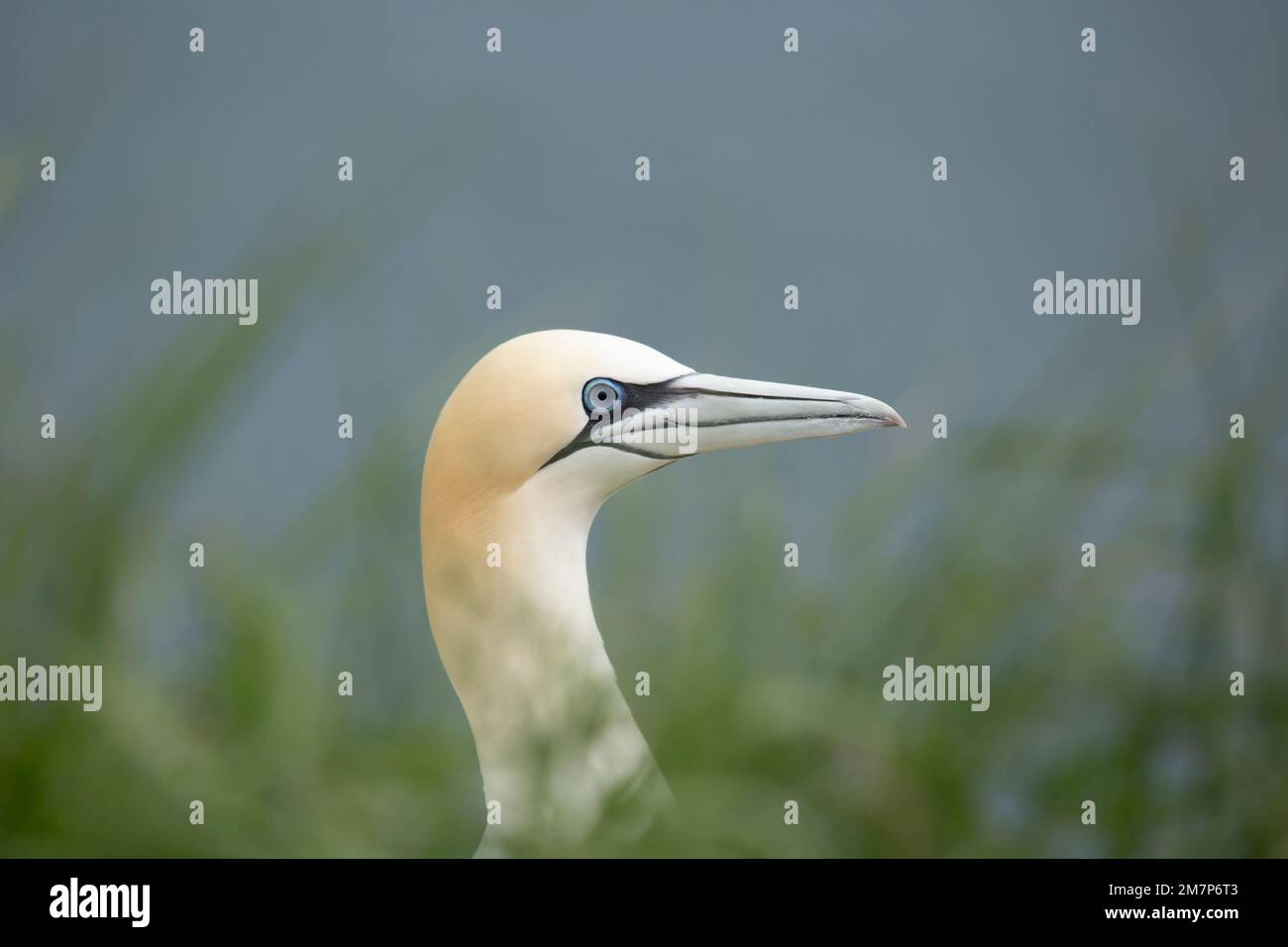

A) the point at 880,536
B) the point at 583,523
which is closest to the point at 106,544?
the point at 880,536

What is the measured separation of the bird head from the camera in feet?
13.4

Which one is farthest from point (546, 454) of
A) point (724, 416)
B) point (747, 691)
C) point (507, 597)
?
point (747, 691)

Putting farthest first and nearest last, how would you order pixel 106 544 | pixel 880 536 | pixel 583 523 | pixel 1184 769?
pixel 583 523 → pixel 880 536 → pixel 1184 769 → pixel 106 544

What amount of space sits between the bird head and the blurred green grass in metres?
1.41

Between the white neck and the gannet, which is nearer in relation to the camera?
the white neck

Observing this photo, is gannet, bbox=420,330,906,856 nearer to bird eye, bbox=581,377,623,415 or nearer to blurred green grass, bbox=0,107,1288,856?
bird eye, bbox=581,377,623,415

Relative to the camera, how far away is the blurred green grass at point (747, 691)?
169 centimetres

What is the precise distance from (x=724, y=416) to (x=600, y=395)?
0.35 m

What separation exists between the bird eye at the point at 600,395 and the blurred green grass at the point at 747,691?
153cm

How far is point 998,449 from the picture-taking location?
99.0 inches

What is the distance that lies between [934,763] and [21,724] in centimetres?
108

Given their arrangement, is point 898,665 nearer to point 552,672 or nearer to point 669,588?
point 552,672

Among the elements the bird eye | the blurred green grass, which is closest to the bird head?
the bird eye

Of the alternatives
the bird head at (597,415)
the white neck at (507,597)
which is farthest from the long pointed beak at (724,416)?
the white neck at (507,597)
